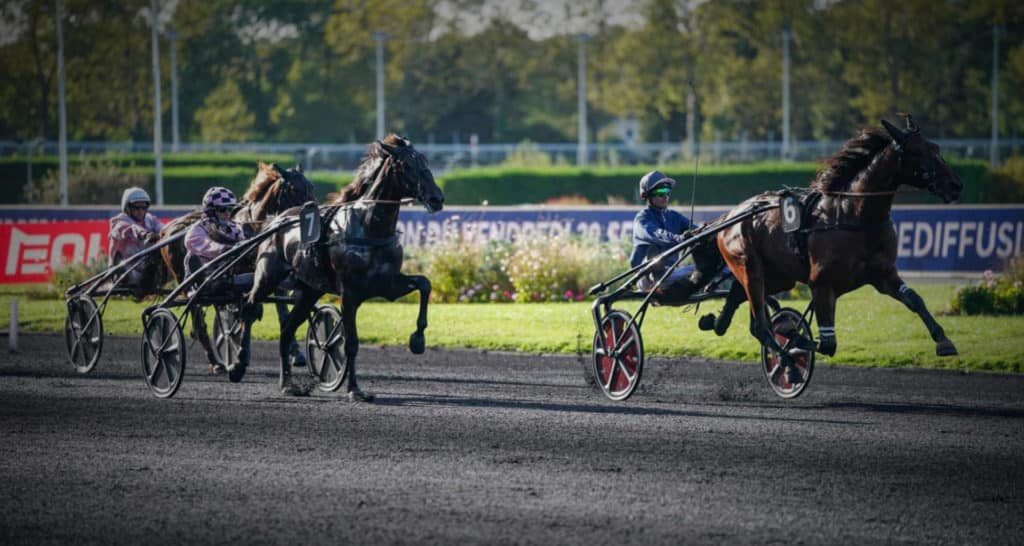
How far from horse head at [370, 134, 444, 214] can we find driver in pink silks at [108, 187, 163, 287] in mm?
3495

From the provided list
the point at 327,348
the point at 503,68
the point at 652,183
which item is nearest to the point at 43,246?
the point at 327,348

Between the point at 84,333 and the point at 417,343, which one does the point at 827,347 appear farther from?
the point at 84,333

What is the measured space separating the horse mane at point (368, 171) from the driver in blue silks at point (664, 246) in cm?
185

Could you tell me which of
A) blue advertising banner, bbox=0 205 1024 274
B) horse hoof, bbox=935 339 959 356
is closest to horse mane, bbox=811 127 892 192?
horse hoof, bbox=935 339 959 356

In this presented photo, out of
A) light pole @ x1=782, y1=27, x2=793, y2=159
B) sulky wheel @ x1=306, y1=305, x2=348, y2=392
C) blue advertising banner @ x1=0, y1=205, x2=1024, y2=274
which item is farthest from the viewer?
light pole @ x1=782, y1=27, x2=793, y2=159

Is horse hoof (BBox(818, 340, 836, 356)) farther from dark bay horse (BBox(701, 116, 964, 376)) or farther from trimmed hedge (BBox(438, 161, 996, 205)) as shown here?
trimmed hedge (BBox(438, 161, 996, 205))

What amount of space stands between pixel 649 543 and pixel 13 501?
3190 mm

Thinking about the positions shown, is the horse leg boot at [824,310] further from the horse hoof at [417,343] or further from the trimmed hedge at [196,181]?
the trimmed hedge at [196,181]

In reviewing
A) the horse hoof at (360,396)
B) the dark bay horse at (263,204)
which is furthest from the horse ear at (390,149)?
the dark bay horse at (263,204)

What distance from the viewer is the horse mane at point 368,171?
1078cm

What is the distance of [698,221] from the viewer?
1948cm

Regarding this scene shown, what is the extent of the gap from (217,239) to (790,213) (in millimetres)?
4752

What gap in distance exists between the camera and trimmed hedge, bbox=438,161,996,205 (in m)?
38.9

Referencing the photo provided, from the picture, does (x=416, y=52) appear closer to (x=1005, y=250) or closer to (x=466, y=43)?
(x=466, y=43)
